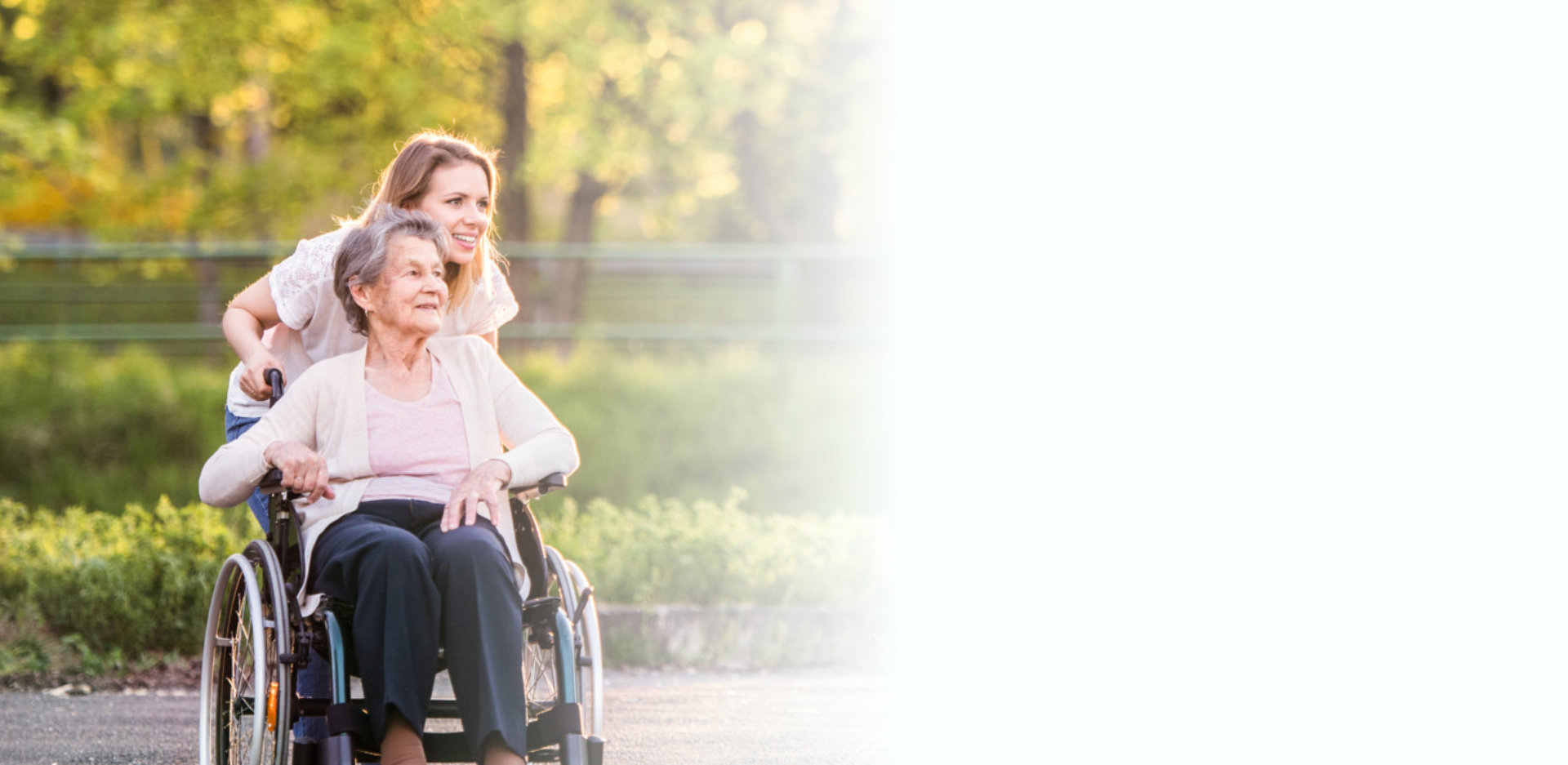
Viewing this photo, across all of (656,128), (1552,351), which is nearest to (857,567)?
(1552,351)

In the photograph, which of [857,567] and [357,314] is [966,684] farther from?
[357,314]

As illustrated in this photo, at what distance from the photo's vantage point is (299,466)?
3.44 metres

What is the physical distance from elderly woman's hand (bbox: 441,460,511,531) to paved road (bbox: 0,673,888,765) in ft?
4.08

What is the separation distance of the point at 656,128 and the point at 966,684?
12.5m

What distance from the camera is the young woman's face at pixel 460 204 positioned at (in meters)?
4.10

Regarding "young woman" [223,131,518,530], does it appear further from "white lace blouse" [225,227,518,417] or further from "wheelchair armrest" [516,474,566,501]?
"wheelchair armrest" [516,474,566,501]

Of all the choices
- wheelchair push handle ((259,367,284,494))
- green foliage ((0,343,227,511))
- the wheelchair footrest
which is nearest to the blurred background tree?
green foliage ((0,343,227,511))

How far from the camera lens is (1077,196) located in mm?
12570

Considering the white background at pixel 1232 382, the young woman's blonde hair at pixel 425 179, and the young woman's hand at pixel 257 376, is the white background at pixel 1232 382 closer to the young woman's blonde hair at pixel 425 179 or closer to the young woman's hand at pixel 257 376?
the young woman's blonde hair at pixel 425 179

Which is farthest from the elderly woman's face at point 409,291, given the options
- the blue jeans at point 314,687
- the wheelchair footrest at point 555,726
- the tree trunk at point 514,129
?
the tree trunk at point 514,129

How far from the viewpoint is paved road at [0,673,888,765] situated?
459 cm

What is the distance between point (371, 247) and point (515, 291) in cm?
1051

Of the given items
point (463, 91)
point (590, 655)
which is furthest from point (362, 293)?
point (463, 91)

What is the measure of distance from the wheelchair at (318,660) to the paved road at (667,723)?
0.86 m
